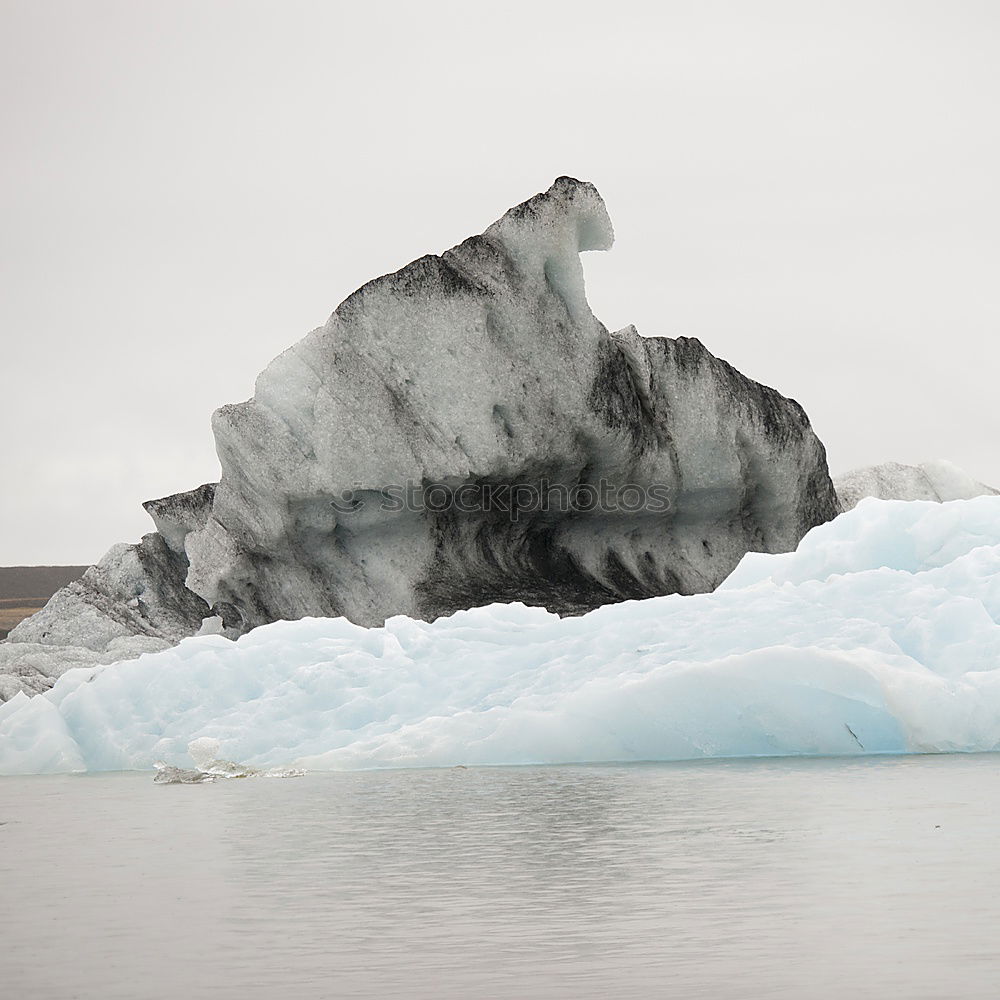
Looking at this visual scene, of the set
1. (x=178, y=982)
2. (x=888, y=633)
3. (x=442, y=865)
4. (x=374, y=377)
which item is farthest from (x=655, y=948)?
(x=374, y=377)

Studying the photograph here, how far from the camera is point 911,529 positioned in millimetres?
10086

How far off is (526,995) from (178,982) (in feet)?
2.35

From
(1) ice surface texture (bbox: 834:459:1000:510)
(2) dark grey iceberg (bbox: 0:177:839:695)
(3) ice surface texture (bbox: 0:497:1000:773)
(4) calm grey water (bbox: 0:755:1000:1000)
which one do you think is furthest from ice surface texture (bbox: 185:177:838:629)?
(4) calm grey water (bbox: 0:755:1000:1000)

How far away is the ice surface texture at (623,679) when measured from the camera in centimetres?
809

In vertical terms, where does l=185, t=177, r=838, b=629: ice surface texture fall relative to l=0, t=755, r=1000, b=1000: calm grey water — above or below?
above

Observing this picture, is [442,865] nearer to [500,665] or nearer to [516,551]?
[500,665]

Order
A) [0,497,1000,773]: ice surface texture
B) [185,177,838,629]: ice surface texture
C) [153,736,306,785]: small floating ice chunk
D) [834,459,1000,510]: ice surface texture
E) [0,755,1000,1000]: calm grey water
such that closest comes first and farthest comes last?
[0,755,1000,1000]: calm grey water
[0,497,1000,773]: ice surface texture
[153,736,306,785]: small floating ice chunk
[185,177,838,629]: ice surface texture
[834,459,1000,510]: ice surface texture

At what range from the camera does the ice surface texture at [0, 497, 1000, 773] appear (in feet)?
26.6

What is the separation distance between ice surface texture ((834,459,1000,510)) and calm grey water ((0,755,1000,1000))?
15.5m

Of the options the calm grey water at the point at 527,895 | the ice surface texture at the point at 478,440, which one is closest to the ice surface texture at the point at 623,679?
the calm grey water at the point at 527,895

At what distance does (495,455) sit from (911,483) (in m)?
9.04

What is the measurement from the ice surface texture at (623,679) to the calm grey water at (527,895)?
5.11ft

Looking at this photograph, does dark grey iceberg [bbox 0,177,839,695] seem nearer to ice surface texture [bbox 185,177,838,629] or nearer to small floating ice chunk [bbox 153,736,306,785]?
ice surface texture [bbox 185,177,838,629]

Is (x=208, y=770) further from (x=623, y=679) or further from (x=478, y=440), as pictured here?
(x=478, y=440)
